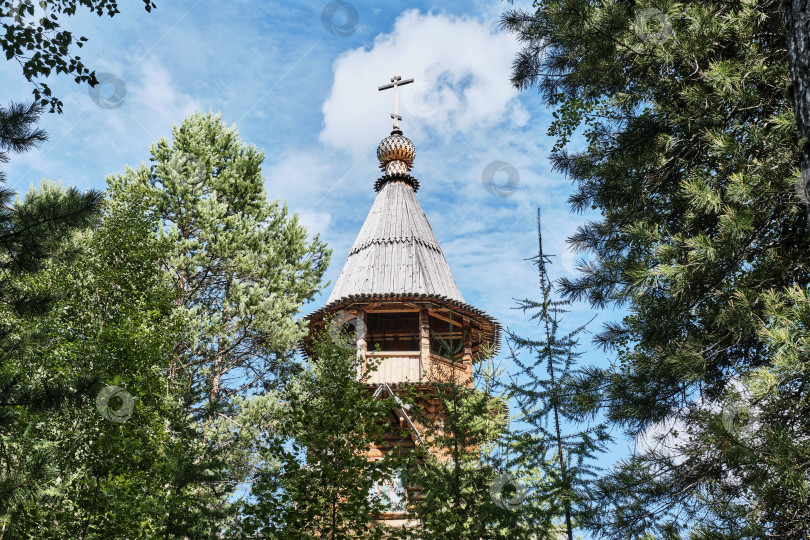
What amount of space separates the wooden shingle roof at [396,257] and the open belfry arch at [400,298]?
0.08 feet

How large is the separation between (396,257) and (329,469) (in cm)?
1009

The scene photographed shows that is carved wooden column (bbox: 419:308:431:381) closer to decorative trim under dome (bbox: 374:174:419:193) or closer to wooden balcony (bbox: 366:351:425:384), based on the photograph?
wooden balcony (bbox: 366:351:425:384)

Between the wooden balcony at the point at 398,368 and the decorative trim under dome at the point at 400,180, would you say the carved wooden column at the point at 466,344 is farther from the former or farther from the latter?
the decorative trim under dome at the point at 400,180

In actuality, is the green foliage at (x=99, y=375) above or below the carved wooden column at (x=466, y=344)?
below

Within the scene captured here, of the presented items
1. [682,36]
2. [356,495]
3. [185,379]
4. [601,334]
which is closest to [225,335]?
[185,379]

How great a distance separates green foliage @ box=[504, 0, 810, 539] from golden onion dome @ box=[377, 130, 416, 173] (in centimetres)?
1174

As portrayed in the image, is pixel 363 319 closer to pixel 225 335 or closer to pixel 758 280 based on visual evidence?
pixel 225 335

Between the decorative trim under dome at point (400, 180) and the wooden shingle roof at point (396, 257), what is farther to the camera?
the decorative trim under dome at point (400, 180)

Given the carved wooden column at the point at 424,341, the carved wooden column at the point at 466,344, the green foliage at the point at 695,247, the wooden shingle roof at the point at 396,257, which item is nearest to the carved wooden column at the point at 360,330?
the wooden shingle roof at the point at 396,257

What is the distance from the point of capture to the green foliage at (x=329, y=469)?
7738mm

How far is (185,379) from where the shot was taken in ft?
40.0

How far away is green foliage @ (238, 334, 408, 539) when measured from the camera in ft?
25.4

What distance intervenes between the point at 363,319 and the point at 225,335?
3.29 meters

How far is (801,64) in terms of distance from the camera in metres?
3.24
